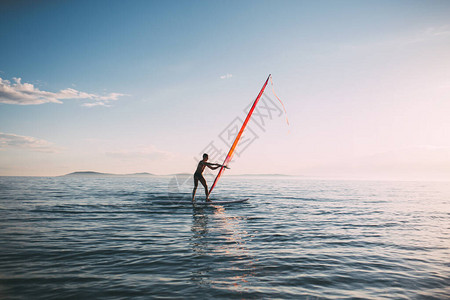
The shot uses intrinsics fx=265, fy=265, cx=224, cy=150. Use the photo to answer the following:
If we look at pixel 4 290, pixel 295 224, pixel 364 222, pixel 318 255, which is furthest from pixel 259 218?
pixel 4 290

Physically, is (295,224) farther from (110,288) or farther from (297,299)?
(110,288)

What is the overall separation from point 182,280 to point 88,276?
6.30 feet

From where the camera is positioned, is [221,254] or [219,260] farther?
[221,254]

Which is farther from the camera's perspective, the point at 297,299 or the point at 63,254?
the point at 63,254

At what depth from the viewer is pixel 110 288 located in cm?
478

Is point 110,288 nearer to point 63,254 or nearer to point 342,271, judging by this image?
point 63,254

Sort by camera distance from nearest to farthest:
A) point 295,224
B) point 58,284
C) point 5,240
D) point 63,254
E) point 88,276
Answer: point 58,284 → point 88,276 → point 63,254 → point 5,240 → point 295,224

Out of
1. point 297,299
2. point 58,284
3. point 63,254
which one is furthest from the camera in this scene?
point 63,254

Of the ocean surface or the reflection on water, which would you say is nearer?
the ocean surface

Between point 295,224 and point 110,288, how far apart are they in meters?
8.48

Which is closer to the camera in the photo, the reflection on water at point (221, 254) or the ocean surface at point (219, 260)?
the ocean surface at point (219, 260)

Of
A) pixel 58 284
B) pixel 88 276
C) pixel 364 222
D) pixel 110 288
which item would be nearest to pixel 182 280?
pixel 110 288

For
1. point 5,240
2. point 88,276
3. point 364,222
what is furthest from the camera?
point 364,222

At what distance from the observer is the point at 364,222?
1242 cm
